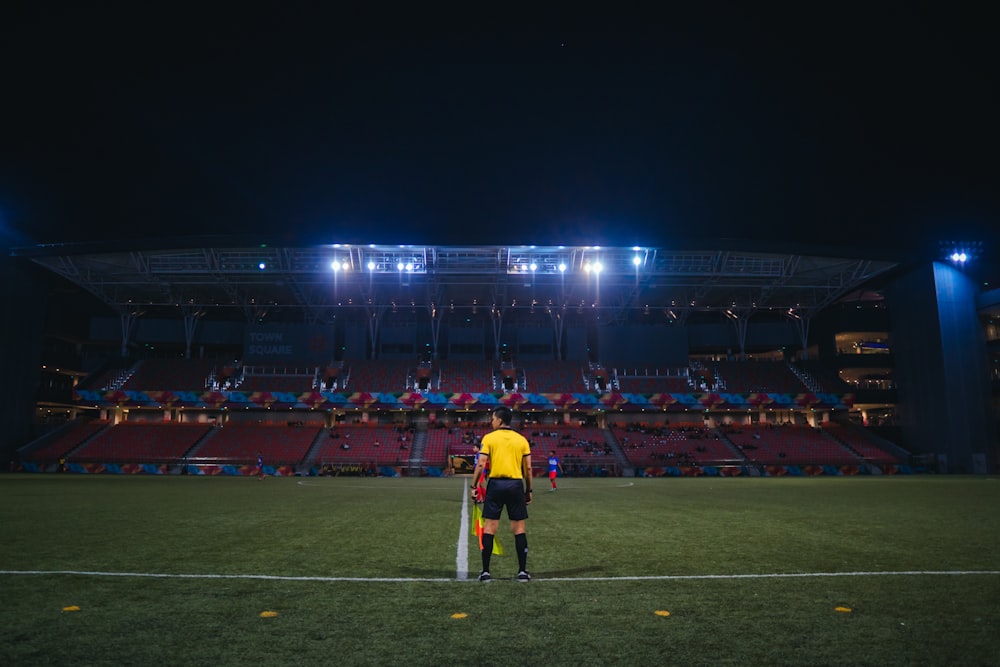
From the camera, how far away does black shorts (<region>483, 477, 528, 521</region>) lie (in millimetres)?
6875

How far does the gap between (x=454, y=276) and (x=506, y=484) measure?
4006 cm

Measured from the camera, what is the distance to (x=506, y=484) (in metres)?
6.91

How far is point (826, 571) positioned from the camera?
6809 millimetres

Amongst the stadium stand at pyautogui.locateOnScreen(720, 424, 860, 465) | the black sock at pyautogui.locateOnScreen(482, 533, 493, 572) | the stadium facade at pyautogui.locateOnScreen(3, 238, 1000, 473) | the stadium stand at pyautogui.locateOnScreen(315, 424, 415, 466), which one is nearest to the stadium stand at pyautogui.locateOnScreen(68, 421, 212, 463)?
the stadium facade at pyautogui.locateOnScreen(3, 238, 1000, 473)

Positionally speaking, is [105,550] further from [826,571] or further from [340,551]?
[826,571]

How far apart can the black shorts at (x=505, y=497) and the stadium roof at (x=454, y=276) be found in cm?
3540

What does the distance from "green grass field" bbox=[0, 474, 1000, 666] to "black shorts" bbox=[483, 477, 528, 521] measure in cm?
73

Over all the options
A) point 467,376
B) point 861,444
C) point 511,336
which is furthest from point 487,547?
point 511,336

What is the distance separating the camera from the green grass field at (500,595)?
4.14 meters

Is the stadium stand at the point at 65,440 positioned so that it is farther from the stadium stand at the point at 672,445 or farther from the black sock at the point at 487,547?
the black sock at the point at 487,547

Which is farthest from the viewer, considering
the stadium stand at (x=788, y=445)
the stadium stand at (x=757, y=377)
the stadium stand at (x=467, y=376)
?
the stadium stand at (x=757, y=377)

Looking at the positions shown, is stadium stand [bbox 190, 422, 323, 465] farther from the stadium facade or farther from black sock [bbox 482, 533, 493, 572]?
black sock [bbox 482, 533, 493, 572]

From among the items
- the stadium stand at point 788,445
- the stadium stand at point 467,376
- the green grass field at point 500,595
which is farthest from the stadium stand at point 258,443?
the green grass field at point 500,595

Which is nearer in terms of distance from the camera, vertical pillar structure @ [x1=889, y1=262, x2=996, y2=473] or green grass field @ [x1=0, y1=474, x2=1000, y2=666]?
green grass field @ [x1=0, y1=474, x2=1000, y2=666]
